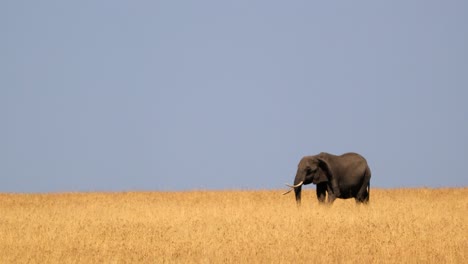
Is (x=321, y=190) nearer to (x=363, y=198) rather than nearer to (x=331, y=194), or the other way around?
(x=331, y=194)

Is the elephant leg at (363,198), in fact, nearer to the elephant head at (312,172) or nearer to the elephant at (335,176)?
the elephant at (335,176)

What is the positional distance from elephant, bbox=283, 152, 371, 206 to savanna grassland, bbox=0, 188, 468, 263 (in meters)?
3.73

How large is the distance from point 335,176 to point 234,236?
11.1 m

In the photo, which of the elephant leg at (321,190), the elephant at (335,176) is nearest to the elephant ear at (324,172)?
the elephant at (335,176)

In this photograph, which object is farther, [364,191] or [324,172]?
[364,191]

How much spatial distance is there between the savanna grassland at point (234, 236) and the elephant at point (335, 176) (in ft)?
12.2

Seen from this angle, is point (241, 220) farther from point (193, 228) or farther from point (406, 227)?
point (406, 227)

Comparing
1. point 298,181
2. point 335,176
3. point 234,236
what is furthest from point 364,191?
point 234,236

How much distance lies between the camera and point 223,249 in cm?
1216

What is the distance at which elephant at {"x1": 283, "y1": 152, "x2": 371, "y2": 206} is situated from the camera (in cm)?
2434

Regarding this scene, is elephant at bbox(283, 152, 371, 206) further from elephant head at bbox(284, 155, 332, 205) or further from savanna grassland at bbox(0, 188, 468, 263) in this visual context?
savanna grassland at bbox(0, 188, 468, 263)

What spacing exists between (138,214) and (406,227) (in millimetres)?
7739

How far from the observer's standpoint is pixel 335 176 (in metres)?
24.5

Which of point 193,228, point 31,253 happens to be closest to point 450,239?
point 193,228
